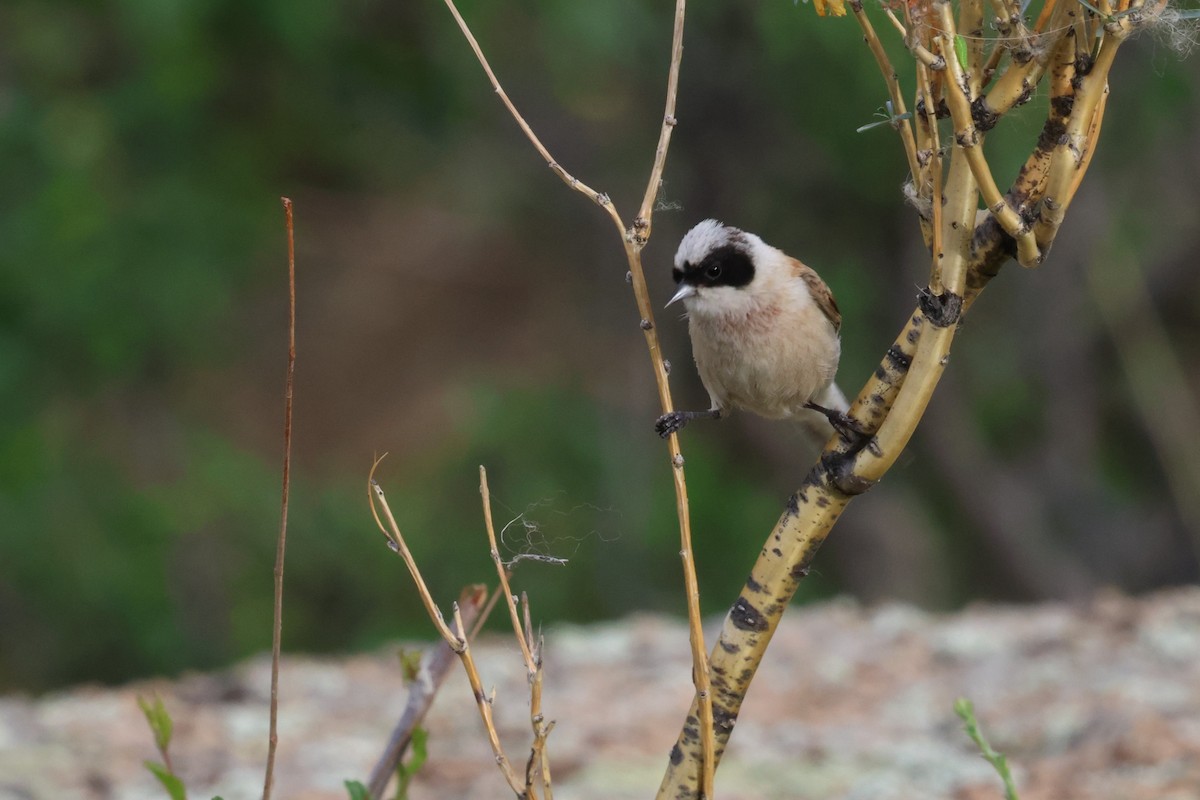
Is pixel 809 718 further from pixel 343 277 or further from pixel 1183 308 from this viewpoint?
pixel 343 277

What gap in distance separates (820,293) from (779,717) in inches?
46.6

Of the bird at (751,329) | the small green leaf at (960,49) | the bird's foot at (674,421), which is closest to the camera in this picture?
the small green leaf at (960,49)

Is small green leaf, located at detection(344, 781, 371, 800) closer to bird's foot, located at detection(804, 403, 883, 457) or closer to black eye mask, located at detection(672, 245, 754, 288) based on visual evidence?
bird's foot, located at detection(804, 403, 883, 457)

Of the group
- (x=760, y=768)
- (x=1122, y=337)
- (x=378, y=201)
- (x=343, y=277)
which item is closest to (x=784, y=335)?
(x=760, y=768)

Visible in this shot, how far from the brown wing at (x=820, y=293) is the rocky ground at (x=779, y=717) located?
3.24ft

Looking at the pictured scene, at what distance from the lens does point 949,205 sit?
71.6 inches

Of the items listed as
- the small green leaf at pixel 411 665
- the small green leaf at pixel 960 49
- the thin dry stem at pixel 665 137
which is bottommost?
the small green leaf at pixel 411 665

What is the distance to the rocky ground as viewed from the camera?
303cm

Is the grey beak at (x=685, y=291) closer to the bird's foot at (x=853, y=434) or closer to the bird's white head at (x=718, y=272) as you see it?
the bird's white head at (x=718, y=272)

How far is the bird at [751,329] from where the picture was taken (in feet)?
9.41

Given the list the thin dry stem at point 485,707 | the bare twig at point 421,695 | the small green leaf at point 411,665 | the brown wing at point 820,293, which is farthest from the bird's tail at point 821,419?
the thin dry stem at point 485,707

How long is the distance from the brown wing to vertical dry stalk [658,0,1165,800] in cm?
114

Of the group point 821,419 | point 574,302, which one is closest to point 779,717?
point 821,419

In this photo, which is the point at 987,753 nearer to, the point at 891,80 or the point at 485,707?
the point at 485,707
